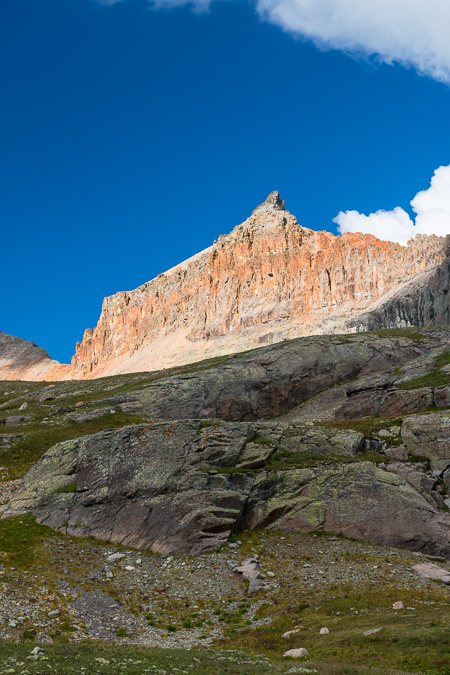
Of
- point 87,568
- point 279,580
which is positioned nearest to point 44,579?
point 87,568

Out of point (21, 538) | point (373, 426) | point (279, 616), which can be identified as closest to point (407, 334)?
point (373, 426)

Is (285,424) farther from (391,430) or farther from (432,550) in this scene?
(432,550)

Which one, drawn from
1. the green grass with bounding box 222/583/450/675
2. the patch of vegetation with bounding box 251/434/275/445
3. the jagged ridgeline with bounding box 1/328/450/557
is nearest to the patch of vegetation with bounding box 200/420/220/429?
the jagged ridgeline with bounding box 1/328/450/557

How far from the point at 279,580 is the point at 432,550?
13.5m

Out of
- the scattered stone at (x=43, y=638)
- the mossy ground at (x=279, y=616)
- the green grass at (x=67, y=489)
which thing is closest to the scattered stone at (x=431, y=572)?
the mossy ground at (x=279, y=616)

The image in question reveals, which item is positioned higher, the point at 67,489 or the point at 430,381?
the point at 430,381

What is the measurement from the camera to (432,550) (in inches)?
1431

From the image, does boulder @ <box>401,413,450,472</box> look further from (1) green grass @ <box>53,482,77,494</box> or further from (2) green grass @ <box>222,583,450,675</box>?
(1) green grass @ <box>53,482,77,494</box>

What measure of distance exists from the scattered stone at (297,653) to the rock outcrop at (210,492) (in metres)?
15.5

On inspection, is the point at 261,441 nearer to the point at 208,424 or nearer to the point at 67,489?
the point at 208,424

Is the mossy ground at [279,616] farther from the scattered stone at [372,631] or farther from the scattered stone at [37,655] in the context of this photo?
the scattered stone at [37,655]

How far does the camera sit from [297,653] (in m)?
21.0

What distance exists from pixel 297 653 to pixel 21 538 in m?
25.4

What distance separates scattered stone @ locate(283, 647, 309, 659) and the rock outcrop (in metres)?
15.5
